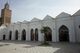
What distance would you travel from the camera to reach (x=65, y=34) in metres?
23.7

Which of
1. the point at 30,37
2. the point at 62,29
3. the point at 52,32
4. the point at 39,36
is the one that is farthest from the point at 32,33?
the point at 62,29

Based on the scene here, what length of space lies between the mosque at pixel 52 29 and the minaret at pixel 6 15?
23.2 ft

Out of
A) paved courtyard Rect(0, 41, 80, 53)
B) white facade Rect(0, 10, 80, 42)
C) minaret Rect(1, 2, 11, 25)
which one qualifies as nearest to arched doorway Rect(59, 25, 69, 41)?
white facade Rect(0, 10, 80, 42)

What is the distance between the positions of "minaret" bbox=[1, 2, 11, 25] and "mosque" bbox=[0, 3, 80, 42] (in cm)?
708

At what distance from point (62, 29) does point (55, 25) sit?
1.97 meters

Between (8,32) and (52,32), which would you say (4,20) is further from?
(52,32)

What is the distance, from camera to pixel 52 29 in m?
25.3

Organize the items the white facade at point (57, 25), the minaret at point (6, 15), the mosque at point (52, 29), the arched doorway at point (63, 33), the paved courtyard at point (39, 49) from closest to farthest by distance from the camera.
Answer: the paved courtyard at point (39, 49) < the white facade at point (57, 25) < the mosque at point (52, 29) < the arched doorway at point (63, 33) < the minaret at point (6, 15)

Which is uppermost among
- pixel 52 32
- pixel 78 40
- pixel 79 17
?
pixel 79 17

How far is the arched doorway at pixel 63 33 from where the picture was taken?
23.5 m

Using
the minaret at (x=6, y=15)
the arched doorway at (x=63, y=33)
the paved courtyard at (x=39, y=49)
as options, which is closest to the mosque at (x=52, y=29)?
the arched doorway at (x=63, y=33)

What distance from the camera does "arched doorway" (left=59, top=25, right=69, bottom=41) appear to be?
23547 mm

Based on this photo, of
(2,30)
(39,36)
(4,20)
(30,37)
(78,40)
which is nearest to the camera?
(78,40)

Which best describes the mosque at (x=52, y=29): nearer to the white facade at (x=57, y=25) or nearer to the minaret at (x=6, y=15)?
the white facade at (x=57, y=25)
